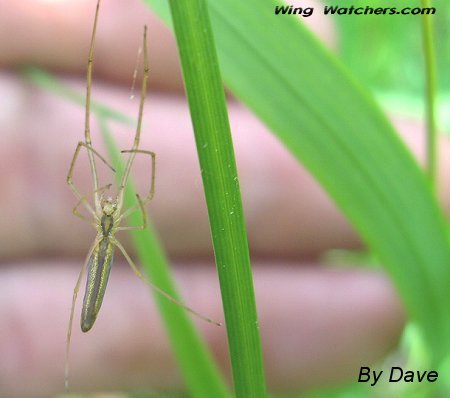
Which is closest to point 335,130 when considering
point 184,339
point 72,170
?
point 184,339

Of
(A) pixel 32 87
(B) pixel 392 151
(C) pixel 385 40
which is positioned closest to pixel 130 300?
(A) pixel 32 87

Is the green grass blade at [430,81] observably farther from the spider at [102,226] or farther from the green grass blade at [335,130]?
the spider at [102,226]

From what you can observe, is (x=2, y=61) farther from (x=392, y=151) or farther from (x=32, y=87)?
(x=392, y=151)

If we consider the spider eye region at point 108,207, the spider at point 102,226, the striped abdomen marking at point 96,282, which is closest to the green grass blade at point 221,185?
the spider at point 102,226

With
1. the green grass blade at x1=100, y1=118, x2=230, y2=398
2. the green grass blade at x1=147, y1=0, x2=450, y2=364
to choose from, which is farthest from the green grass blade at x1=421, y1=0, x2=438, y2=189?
the green grass blade at x1=100, y1=118, x2=230, y2=398

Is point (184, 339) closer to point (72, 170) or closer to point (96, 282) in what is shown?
point (96, 282)

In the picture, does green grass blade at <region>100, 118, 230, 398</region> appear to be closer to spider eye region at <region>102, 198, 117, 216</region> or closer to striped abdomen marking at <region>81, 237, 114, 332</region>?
striped abdomen marking at <region>81, 237, 114, 332</region>
